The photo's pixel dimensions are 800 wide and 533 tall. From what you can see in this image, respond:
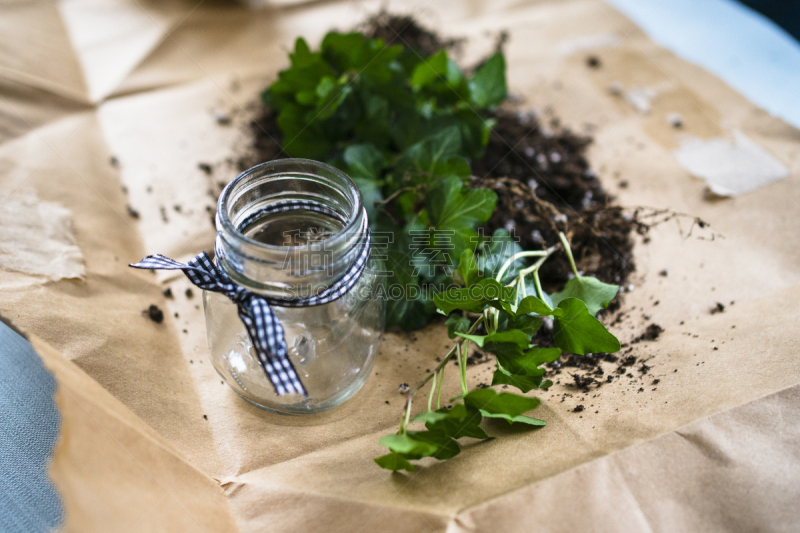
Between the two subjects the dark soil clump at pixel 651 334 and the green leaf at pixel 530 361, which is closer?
the green leaf at pixel 530 361

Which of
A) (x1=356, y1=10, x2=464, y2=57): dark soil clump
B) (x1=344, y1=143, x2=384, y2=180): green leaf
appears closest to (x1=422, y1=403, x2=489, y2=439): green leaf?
(x1=344, y1=143, x2=384, y2=180): green leaf

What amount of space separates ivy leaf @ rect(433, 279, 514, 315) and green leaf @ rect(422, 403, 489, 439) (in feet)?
0.42

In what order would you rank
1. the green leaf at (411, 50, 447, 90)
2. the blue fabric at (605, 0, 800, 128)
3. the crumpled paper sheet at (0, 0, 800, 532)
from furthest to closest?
the blue fabric at (605, 0, 800, 128) → the green leaf at (411, 50, 447, 90) → the crumpled paper sheet at (0, 0, 800, 532)

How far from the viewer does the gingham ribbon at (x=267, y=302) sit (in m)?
0.64

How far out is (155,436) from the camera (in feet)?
2.10

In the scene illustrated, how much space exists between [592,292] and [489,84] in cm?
49

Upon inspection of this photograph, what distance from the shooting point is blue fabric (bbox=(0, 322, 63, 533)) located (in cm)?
67

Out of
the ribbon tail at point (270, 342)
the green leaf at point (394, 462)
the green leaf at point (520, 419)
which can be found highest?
the ribbon tail at point (270, 342)

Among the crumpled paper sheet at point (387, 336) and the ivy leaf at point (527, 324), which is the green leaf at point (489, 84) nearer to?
the crumpled paper sheet at point (387, 336)

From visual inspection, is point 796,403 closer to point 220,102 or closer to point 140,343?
point 140,343

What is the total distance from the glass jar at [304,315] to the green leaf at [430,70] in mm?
421

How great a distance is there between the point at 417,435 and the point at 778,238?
0.75 m

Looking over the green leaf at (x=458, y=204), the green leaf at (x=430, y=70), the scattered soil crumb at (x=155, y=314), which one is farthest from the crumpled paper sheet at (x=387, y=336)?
the green leaf at (x=430, y=70)

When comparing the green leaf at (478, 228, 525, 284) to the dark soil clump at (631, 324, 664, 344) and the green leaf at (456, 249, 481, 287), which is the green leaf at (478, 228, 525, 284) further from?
the dark soil clump at (631, 324, 664, 344)
